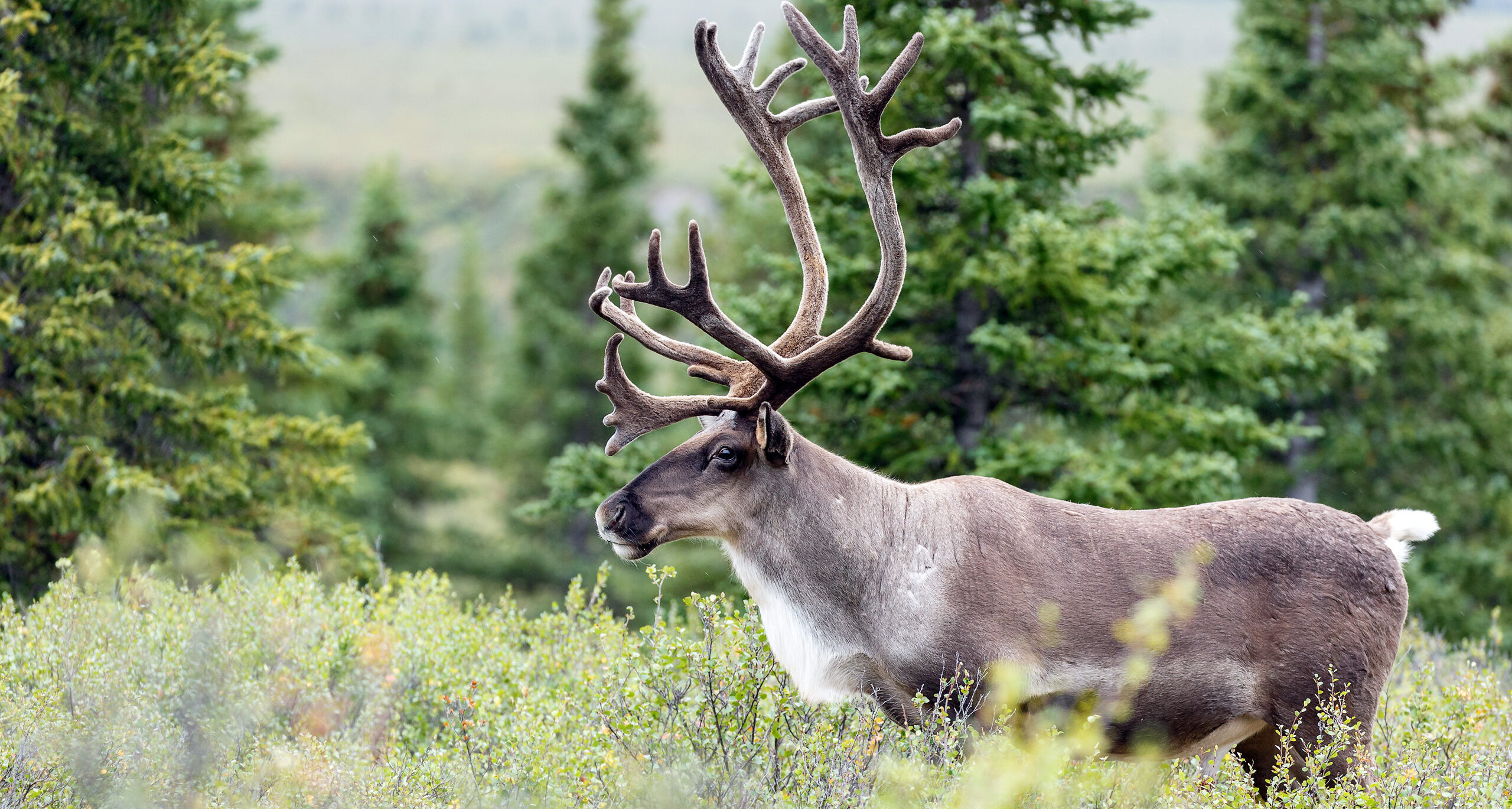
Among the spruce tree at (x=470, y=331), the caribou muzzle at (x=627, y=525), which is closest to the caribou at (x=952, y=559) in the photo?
the caribou muzzle at (x=627, y=525)

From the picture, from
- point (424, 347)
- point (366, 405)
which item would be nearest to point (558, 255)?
point (424, 347)

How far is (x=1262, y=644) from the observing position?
17.4 feet

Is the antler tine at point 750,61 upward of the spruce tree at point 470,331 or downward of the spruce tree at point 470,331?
downward

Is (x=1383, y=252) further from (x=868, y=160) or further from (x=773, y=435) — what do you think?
(x=773, y=435)

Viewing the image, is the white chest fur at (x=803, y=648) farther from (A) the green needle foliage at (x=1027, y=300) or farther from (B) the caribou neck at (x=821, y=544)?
(A) the green needle foliage at (x=1027, y=300)

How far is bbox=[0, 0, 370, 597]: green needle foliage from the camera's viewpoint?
351 inches

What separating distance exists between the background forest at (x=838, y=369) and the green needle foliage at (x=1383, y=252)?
0.20 ft

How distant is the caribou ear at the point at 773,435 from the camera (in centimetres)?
547

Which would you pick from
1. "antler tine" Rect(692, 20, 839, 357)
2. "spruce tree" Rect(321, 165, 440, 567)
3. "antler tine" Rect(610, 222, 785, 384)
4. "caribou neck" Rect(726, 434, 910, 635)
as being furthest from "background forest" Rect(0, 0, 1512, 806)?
"spruce tree" Rect(321, 165, 440, 567)

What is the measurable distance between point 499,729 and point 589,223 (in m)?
18.0

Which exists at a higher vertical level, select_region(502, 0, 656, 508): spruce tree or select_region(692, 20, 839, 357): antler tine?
select_region(502, 0, 656, 508): spruce tree

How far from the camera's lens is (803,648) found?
5.50 m

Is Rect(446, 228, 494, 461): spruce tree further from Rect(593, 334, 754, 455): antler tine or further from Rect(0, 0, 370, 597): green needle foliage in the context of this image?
Rect(593, 334, 754, 455): antler tine

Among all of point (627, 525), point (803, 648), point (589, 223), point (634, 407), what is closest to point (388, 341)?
point (589, 223)
